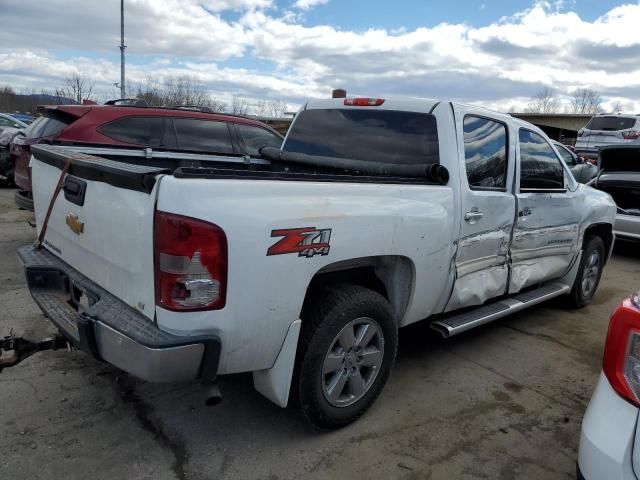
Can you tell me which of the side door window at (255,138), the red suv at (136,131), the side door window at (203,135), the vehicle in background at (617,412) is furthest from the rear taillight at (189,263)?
the side door window at (255,138)

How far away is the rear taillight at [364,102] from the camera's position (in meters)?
3.98

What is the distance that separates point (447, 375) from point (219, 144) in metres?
4.97

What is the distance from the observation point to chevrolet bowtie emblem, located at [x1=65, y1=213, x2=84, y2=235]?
2.85 meters

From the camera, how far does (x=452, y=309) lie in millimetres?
3805

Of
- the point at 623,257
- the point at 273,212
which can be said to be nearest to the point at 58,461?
the point at 273,212

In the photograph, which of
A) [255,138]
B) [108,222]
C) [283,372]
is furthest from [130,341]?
[255,138]

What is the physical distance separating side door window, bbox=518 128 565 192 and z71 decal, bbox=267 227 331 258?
228 cm

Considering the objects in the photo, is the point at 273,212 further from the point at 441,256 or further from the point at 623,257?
the point at 623,257

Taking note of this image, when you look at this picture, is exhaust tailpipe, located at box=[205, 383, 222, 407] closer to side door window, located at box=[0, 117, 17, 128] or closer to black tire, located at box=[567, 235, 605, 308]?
black tire, located at box=[567, 235, 605, 308]

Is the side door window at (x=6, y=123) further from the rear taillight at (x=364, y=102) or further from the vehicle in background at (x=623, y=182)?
the vehicle in background at (x=623, y=182)

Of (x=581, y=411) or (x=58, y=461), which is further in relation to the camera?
(x=581, y=411)

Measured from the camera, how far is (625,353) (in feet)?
6.38

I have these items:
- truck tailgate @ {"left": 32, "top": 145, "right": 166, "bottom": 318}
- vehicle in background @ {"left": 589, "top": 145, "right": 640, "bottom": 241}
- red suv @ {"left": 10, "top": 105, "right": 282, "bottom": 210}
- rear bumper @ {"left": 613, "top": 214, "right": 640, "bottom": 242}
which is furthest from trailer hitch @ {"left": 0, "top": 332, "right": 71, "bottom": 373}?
vehicle in background @ {"left": 589, "top": 145, "right": 640, "bottom": 241}

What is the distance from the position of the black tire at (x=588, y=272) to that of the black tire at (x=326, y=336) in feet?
10.6
